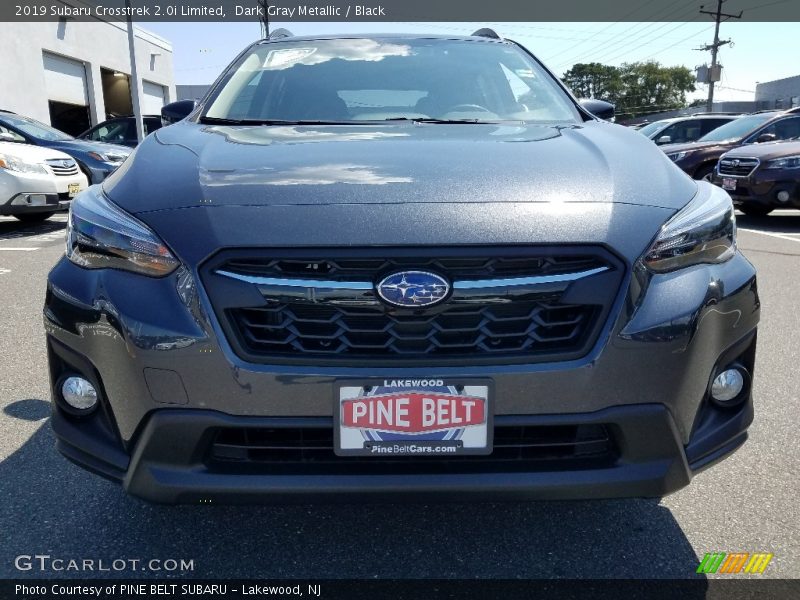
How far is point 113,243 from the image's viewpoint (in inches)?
66.2

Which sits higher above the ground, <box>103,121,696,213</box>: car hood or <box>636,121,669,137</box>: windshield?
<box>103,121,696,213</box>: car hood

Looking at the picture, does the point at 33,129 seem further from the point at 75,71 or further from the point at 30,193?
the point at 75,71

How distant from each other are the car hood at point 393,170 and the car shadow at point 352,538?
0.82 m

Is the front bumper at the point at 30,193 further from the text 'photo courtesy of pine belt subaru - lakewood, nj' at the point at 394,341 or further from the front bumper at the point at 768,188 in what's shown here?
the front bumper at the point at 768,188

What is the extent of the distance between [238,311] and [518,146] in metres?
1.00

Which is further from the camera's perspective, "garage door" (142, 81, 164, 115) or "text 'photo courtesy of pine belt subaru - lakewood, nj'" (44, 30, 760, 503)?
"garage door" (142, 81, 164, 115)

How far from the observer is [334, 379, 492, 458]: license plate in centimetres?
155

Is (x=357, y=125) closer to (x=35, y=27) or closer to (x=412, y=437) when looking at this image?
(x=412, y=437)

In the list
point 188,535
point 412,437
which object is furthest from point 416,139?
point 188,535

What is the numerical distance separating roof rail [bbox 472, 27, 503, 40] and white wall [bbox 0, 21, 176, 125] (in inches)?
699

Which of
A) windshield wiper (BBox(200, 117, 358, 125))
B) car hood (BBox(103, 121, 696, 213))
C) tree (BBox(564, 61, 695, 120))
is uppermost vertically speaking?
windshield wiper (BBox(200, 117, 358, 125))

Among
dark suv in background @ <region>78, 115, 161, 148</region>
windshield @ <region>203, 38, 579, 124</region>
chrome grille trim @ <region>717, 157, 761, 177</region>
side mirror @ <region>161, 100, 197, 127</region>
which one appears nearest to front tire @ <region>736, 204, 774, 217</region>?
chrome grille trim @ <region>717, 157, 761, 177</region>

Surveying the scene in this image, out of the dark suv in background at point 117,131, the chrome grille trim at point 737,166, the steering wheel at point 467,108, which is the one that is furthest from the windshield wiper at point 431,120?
the dark suv in background at point 117,131

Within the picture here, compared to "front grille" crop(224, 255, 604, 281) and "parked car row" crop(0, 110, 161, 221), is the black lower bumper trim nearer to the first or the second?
"front grille" crop(224, 255, 604, 281)
